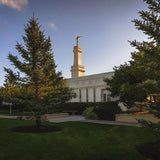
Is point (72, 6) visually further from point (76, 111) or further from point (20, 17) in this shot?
point (76, 111)

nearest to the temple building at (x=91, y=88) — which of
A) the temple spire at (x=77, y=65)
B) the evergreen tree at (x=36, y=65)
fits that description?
the temple spire at (x=77, y=65)

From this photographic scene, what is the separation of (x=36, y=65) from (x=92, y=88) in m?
18.6

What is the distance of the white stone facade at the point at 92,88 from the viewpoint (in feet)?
86.1

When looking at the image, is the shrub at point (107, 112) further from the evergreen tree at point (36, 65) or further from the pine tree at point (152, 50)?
the pine tree at point (152, 50)

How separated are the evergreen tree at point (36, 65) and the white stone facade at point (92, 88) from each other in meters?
16.7

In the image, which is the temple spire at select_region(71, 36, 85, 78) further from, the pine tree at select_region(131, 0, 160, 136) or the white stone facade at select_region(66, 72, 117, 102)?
the pine tree at select_region(131, 0, 160, 136)

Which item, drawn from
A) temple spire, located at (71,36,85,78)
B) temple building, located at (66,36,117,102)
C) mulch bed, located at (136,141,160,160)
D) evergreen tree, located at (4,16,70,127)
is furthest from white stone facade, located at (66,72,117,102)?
mulch bed, located at (136,141,160,160)

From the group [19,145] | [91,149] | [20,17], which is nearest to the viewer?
[91,149]

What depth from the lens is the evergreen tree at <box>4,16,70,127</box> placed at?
9.47 metres

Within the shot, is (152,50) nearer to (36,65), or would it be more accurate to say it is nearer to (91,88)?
(36,65)

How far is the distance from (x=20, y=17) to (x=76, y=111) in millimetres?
14752

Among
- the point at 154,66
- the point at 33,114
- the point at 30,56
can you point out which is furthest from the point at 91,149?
the point at 30,56

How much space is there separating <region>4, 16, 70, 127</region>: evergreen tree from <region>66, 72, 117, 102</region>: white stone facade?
16741 mm

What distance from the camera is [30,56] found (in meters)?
9.87
